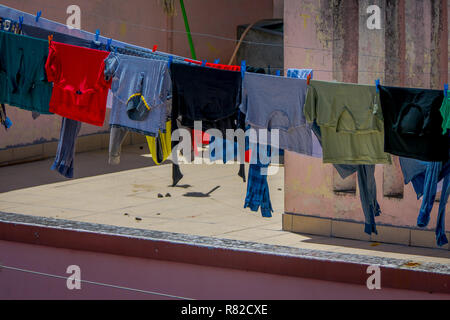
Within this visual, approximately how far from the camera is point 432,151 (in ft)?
26.9

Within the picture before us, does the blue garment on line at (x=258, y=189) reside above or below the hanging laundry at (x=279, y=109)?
below

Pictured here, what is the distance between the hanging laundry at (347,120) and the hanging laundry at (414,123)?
0.48ft

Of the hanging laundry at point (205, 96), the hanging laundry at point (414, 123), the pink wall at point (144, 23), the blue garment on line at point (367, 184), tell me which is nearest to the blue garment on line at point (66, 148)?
the hanging laundry at point (205, 96)

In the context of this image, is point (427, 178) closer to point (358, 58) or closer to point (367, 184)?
point (367, 184)

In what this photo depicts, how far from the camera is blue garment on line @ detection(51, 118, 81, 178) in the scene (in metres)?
9.64

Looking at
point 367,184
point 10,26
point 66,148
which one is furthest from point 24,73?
point 367,184

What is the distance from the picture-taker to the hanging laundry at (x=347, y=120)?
27.7ft

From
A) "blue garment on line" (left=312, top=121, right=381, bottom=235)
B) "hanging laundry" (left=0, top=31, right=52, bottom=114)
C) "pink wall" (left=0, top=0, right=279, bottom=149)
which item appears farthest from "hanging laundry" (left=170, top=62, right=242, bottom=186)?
"pink wall" (left=0, top=0, right=279, bottom=149)

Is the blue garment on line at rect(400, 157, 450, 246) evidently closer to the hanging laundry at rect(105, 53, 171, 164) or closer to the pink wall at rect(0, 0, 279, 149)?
the hanging laundry at rect(105, 53, 171, 164)

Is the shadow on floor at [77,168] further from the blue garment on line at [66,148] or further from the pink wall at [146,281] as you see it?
the blue garment on line at [66,148]

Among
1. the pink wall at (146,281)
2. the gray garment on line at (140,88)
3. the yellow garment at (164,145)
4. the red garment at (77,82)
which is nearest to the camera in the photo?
the pink wall at (146,281)

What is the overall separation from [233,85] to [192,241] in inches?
69.5
